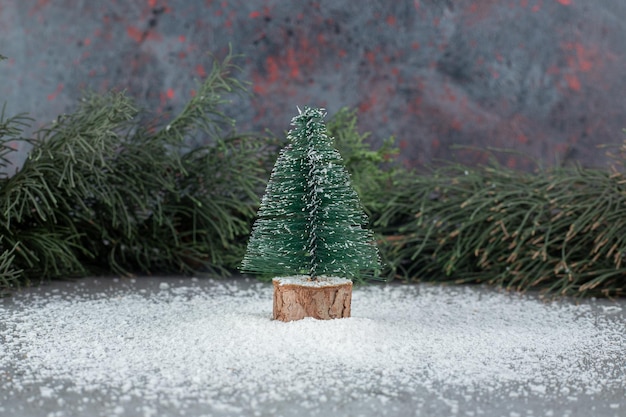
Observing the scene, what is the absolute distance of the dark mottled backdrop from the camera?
112 inches

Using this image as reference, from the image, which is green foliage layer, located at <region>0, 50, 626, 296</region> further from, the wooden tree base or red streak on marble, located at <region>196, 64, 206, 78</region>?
the wooden tree base

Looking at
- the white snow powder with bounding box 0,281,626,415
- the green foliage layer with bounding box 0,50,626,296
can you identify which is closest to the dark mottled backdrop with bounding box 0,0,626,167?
the green foliage layer with bounding box 0,50,626,296

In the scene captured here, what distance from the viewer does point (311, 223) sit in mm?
1686

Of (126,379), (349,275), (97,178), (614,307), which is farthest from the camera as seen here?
(97,178)

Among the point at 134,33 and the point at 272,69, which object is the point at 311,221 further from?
the point at 134,33

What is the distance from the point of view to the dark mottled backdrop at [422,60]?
2.85 m

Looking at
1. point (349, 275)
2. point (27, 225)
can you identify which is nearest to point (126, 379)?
point (349, 275)

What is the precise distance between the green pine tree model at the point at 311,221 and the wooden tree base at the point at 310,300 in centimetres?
5

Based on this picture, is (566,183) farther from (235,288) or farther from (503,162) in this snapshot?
(235,288)

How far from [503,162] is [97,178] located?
1.40 m

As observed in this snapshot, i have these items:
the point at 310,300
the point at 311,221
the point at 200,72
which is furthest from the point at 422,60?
the point at 310,300

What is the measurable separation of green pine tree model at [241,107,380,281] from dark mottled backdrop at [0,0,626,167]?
1150 mm

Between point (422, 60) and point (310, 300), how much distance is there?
150cm

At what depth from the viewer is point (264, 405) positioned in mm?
1182
